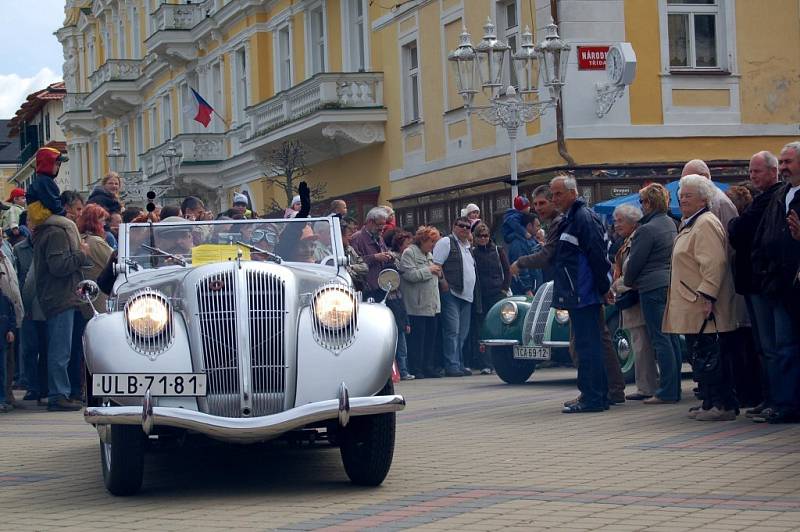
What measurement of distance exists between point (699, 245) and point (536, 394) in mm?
3828

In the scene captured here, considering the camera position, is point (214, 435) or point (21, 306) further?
point (21, 306)

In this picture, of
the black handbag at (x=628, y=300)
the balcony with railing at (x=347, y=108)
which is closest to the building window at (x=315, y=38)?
the balcony with railing at (x=347, y=108)

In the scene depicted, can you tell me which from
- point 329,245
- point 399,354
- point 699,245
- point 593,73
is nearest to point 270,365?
point 329,245

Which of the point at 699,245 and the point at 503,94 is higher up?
the point at 503,94

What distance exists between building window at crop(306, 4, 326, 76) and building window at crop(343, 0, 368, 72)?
1.89 meters

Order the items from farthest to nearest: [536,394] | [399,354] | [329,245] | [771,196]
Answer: [399,354] < [536,394] < [771,196] < [329,245]

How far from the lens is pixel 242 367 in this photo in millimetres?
7926

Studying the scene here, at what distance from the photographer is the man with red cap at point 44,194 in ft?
46.4

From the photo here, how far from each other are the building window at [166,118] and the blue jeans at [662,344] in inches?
1548

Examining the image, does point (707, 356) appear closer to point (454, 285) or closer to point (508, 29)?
point (454, 285)

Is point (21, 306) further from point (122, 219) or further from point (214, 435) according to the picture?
point (214, 435)

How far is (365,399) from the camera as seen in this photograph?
26.0 feet

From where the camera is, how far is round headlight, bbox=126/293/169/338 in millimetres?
8070

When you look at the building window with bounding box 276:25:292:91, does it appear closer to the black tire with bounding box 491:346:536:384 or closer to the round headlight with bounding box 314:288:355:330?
the black tire with bounding box 491:346:536:384
